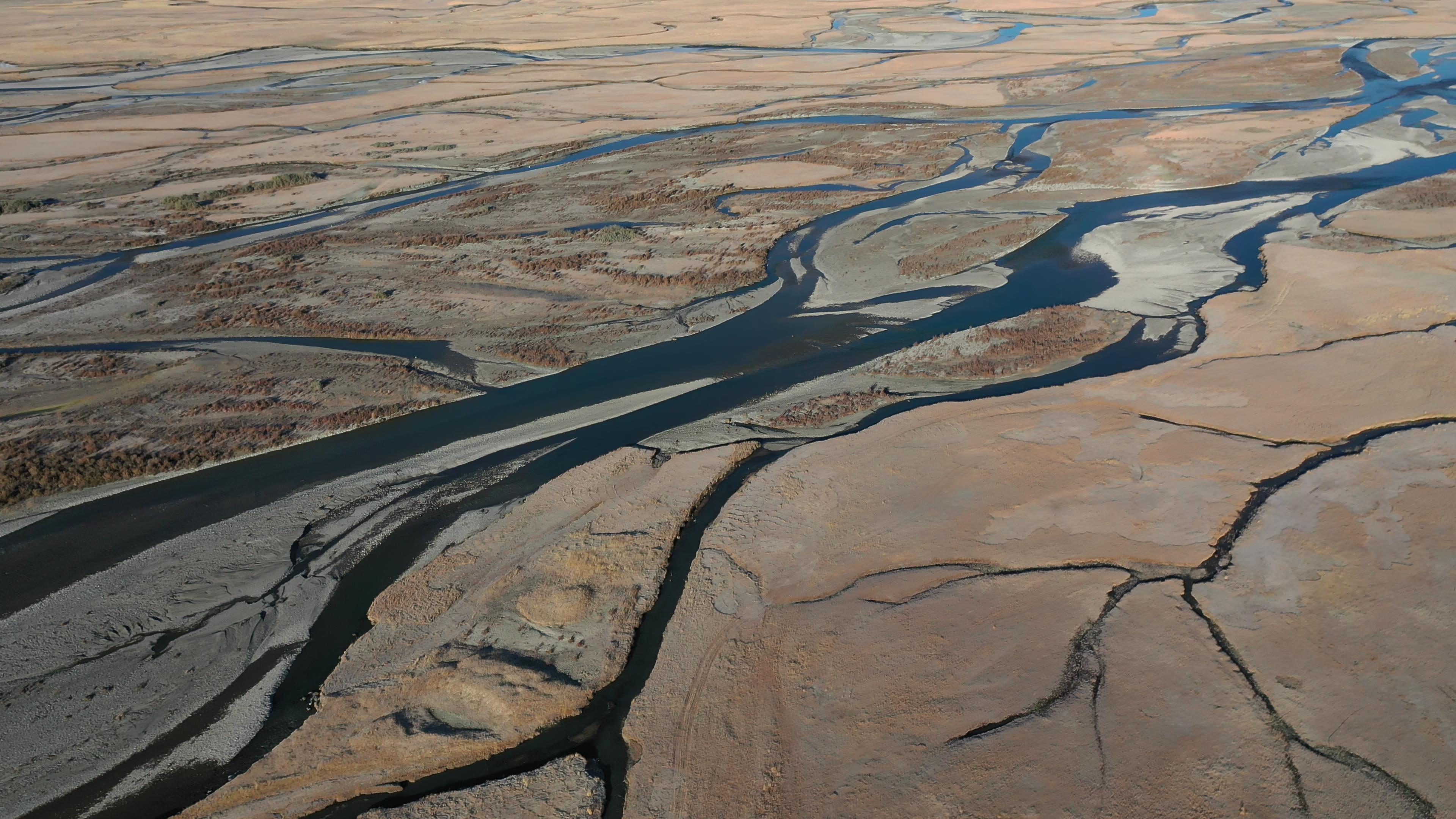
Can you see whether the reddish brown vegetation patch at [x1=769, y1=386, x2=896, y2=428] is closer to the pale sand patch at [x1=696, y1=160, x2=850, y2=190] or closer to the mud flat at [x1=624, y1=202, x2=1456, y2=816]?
the mud flat at [x1=624, y1=202, x2=1456, y2=816]

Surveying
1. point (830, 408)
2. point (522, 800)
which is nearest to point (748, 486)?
point (830, 408)

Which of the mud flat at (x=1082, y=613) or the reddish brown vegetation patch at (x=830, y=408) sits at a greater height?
the reddish brown vegetation patch at (x=830, y=408)

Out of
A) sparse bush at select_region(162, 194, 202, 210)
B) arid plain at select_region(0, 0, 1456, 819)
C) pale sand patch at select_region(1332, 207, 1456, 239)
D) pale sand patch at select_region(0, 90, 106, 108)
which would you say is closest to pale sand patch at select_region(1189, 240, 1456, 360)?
arid plain at select_region(0, 0, 1456, 819)

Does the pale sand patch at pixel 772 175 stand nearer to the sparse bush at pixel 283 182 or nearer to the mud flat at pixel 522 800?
the sparse bush at pixel 283 182

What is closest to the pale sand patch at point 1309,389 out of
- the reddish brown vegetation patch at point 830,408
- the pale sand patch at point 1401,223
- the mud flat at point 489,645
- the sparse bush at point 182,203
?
the reddish brown vegetation patch at point 830,408

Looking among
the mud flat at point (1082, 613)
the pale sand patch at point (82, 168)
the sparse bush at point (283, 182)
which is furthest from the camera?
the pale sand patch at point (82, 168)

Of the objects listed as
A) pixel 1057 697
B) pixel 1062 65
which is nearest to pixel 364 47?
pixel 1062 65

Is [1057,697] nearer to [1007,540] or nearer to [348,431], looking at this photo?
[1007,540]
